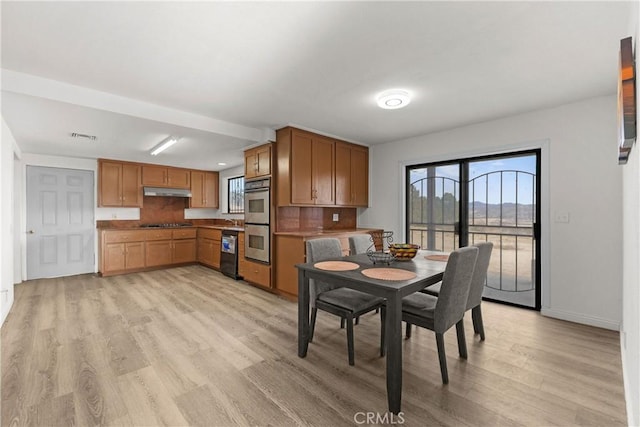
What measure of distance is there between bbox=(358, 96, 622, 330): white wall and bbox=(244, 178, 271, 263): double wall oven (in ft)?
10.2

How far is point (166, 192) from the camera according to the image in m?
6.01

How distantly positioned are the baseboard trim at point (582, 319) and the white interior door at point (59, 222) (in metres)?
7.22

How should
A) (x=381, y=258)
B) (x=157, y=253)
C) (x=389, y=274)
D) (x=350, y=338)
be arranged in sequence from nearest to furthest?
(x=389, y=274)
(x=350, y=338)
(x=381, y=258)
(x=157, y=253)

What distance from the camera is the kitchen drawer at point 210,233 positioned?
555cm

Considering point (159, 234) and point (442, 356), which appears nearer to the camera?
point (442, 356)

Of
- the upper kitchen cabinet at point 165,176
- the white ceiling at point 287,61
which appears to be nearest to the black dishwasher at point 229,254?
the upper kitchen cabinet at point 165,176

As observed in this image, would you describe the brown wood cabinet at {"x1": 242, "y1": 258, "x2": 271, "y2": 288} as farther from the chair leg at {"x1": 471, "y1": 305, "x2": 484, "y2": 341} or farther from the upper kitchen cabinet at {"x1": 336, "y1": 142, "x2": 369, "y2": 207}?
the chair leg at {"x1": 471, "y1": 305, "x2": 484, "y2": 341}

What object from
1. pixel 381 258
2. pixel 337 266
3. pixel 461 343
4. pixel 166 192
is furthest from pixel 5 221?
pixel 461 343

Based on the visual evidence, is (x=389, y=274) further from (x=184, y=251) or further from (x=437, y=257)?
(x=184, y=251)

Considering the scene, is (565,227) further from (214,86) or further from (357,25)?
(214,86)

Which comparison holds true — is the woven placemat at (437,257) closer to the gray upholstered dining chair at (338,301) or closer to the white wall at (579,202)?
the gray upholstered dining chair at (338,301)

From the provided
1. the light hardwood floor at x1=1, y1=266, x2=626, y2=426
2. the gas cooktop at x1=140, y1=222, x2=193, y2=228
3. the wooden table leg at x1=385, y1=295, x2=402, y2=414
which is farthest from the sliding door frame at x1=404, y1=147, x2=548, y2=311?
the gas cooktop at x1=140, y1=222, x2=193, y2=228

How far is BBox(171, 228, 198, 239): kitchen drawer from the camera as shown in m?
5.93

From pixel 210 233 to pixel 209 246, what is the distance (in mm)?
267
